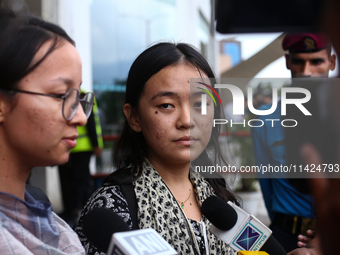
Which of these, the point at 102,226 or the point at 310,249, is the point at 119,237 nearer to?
the point at 102,226

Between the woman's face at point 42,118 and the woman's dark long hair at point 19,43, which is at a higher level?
the woman's dark long hair at point 19,43

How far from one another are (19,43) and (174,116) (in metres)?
0.71

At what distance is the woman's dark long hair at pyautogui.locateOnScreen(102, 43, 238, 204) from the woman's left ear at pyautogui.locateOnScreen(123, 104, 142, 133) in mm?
23

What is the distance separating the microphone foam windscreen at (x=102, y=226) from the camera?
107 cm

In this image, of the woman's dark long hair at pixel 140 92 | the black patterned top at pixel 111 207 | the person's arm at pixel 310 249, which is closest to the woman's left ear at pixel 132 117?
the woman's dark long hair at pixel 140 92

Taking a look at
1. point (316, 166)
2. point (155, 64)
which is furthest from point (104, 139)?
point (316, 166)

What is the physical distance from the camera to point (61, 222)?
4.10 ft

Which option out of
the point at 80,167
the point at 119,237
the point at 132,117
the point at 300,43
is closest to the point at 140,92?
the point at 132,117

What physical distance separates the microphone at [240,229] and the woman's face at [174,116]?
1.17 ft

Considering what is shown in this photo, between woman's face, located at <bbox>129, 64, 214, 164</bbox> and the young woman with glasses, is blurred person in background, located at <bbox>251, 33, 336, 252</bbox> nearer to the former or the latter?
woman's face, located at <bbox>129, 64, 214, 164</bbox>

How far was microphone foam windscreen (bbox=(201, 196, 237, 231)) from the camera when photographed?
1.23m

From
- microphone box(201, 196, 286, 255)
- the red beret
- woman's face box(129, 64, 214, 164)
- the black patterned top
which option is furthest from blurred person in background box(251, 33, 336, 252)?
microphone box(201, 196, 286, 255)

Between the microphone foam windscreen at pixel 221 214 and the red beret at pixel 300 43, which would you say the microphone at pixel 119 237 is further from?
the red beret at pixel 300 43

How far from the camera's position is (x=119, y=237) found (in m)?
0.83
